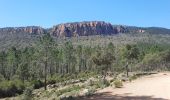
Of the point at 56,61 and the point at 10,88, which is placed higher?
the point at 56,61

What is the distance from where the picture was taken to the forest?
75.1 meters

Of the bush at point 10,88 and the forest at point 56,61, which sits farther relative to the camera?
the forest at point 56,61

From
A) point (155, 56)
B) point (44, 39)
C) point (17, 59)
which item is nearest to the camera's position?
point (44, 39)

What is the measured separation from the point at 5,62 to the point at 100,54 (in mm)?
69575

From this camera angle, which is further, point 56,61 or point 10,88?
point 56,61

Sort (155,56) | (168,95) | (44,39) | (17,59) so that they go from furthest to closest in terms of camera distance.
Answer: (17,59), (155,56), (44,39), (168,95)

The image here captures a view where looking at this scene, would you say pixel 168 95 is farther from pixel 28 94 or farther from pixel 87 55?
pixel 87 55

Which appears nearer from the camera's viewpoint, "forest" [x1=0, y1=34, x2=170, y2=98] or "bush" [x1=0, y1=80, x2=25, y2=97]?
"bush" [x1=0, y1=80, x2=25, y2=97]

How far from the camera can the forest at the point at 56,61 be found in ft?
246

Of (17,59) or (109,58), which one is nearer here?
(109,58)

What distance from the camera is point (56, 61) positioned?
409 ft

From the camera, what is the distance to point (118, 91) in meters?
31.2

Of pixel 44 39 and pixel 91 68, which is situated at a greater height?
pixel 44 39

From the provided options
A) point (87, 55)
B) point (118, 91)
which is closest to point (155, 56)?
point (87, 55)
